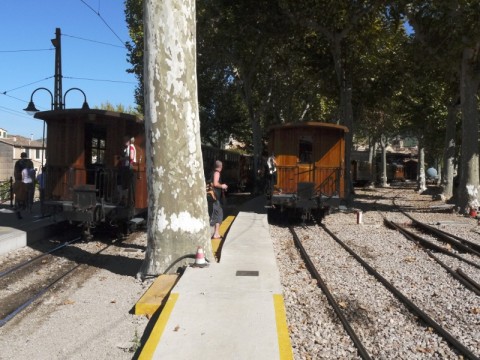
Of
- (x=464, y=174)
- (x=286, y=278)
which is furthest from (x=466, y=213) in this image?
(x=286, y=278)

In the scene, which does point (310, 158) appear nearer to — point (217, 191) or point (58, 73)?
point (217, 191)

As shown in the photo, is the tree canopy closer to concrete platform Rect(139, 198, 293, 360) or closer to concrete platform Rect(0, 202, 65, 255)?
concrete platform Rect(0, 202, 65, 255)

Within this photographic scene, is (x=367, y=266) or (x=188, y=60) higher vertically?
(x=188, y=60)

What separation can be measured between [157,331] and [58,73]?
14.2m

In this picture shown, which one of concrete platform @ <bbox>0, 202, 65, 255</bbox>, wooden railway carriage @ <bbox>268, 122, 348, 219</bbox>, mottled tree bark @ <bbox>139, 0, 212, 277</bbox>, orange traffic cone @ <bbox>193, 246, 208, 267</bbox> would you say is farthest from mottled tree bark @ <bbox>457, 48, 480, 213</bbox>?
concrete platform @ <bbox>0, 202, 65, 255</bbox>

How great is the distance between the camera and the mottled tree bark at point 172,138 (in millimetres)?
6719

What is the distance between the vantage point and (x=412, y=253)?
10039 millimetres

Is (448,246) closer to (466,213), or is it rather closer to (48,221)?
(466,213)

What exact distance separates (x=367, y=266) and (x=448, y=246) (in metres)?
3.43

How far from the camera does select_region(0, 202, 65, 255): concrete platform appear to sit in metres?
9.41

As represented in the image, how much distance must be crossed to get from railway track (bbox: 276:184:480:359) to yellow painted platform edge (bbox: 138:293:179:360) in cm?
133

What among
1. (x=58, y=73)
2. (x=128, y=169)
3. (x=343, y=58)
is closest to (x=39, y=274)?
(x=128, y=169)

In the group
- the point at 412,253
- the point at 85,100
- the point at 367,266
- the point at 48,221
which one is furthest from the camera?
the point at 85,100

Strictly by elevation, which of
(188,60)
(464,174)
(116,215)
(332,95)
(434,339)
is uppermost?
(332,95)
